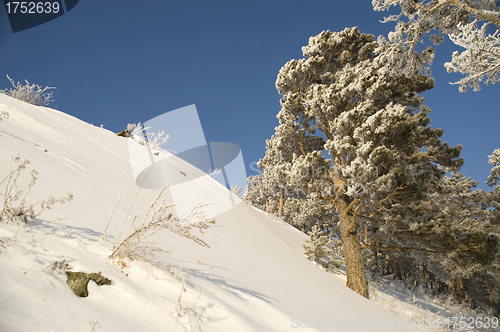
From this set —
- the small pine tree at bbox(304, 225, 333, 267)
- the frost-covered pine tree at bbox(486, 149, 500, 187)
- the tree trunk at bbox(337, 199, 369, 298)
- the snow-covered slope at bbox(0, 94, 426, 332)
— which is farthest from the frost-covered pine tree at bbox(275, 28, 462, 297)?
the frost-covered pine tree at bbox(486, 149, 500, 187)

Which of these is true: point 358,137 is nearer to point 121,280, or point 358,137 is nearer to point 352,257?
point 352,257

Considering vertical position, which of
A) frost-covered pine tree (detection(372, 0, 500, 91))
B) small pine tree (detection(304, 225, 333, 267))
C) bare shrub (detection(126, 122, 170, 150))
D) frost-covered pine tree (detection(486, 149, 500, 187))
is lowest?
small pine tree (detection(304, 225, 333, 267))

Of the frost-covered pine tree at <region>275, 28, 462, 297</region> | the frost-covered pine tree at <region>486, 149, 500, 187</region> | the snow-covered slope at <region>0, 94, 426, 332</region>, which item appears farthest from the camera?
the frost-covered pine tree at <region>486, 149, 500, 187</region>

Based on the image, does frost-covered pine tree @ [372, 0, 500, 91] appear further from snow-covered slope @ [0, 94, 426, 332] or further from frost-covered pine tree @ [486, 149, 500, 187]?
frost-covered pine tree @ [486, 149, 500, 187]

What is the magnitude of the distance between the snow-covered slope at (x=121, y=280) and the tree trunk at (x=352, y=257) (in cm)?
279

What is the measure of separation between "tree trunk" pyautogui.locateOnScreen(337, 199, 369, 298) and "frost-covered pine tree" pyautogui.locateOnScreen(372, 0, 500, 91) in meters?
4.18

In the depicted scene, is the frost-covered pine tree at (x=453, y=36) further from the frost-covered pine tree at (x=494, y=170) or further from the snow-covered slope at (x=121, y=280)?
the frost-covered pine tree at (x=494, y=170)

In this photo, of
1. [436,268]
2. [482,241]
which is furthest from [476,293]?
[482,241]

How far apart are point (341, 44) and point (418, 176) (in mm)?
5487

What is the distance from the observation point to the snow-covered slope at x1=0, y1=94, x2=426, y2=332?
4.22 feet

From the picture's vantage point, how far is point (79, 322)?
1232mm

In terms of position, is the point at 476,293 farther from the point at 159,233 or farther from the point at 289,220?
the point at 159,233

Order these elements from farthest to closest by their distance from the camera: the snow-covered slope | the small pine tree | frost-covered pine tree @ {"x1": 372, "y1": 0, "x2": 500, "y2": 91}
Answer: the small pine tree → frost-covered pine tree @ {"x1": 372, "y1": 0, "x2": 500, "y2": 91} → the snow-covered slope

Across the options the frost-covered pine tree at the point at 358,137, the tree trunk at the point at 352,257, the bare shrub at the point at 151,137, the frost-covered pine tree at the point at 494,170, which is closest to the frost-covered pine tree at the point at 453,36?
the frost-covered pine tree at the point at 358,137
